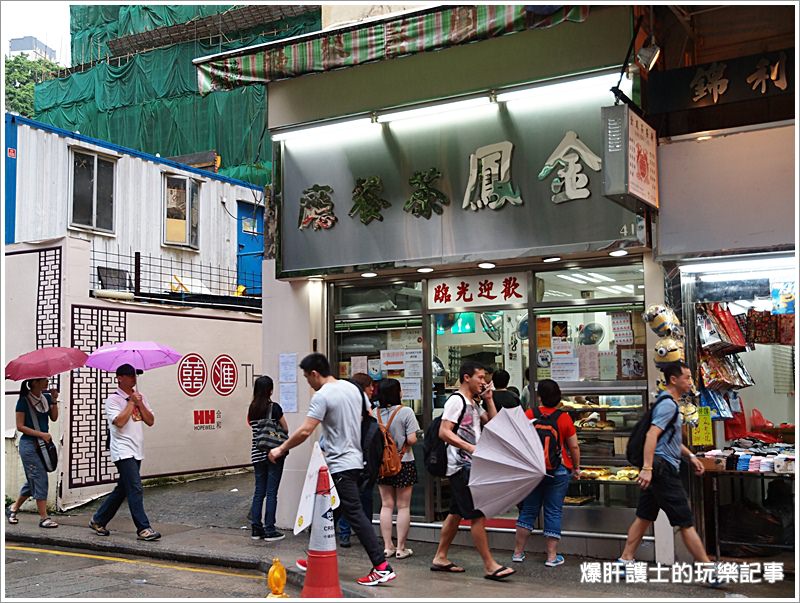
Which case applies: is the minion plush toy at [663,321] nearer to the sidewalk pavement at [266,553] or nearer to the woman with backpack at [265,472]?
the sidewalk pavement at [266,553]

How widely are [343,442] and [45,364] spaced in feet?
15.1

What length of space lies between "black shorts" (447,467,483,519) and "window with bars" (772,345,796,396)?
13.9 ft

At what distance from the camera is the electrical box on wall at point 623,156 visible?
24.9 ft

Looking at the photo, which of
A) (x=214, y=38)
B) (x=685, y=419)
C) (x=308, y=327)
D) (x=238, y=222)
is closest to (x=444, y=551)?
(x=685, y=419)

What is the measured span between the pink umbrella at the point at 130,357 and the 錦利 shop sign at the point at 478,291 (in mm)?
3385

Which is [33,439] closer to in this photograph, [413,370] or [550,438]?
[413,370]

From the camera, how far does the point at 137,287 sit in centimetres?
1406

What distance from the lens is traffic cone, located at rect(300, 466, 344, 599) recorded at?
6.80 m

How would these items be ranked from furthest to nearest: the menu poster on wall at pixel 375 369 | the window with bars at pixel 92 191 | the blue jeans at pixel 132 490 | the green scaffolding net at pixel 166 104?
1. the green scaffolding net at pixel 166 104
2. the window with bars at pixel 92 191
3. the menu poster on wall at pixel 375 369
4. the blue jeans at pixel 132 490

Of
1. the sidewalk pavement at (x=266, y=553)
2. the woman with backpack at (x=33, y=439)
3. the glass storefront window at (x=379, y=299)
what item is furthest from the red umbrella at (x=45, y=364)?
the glass storefront window at (x=379, y=299)

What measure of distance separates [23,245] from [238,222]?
845cm

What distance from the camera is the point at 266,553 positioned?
8.98 meters

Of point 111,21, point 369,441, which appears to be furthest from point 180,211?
point 111,21

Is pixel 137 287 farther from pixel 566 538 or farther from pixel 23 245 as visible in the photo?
pixel 566 538
